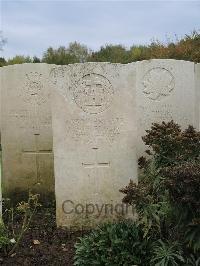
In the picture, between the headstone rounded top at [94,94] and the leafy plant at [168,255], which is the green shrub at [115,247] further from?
the headstone rounded top at [94,94]

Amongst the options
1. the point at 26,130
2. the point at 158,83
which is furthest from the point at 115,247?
the point at 158,83

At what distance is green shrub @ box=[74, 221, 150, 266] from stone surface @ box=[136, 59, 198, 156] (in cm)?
253

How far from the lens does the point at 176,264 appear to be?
3941 millimetres

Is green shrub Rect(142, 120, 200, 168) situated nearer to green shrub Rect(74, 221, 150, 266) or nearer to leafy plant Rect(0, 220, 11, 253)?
green shrub Rect(74, 221, 150, 266)

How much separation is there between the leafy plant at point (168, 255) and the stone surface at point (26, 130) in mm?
2971

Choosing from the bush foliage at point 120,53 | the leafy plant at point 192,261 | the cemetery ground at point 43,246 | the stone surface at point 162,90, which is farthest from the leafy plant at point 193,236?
the bush foliage at point 120,53

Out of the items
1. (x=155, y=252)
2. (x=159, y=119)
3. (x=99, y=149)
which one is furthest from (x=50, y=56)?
(x=155, y=252)

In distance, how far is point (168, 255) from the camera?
13.2 feet

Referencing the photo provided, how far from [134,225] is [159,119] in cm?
279

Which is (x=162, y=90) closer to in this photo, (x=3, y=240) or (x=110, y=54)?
(x=3, y=240)

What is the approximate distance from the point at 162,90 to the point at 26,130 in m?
2.07

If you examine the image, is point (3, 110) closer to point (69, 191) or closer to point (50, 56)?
point (69, 191)

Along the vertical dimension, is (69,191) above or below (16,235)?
above

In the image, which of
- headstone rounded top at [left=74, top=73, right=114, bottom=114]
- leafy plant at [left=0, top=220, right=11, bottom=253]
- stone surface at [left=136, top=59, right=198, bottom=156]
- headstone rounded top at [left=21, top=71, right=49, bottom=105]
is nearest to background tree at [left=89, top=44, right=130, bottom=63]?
stone surface at [left=136, top=59, right=198, bottom=156]
